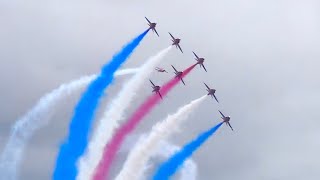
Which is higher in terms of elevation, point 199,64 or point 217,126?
point 199,64

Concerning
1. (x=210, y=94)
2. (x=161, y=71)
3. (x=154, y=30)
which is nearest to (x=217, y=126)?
(x=210, y=94)

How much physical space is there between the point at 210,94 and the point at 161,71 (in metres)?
8.51

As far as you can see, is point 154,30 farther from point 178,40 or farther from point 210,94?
point 210,94

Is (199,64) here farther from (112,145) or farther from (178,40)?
(112,145)

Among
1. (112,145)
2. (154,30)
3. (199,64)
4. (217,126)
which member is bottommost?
(217,126)

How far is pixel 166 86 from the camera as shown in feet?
250

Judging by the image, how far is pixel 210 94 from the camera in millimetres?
79312

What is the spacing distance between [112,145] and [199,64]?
1836 cm

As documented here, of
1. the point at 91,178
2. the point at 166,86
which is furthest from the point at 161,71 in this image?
the point at 91,178

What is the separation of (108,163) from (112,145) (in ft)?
9.03

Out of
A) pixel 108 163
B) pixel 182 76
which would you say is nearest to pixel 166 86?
pixel 182 76

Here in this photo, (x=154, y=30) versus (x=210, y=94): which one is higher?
(x=154, y=30)

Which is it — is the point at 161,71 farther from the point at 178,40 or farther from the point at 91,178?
the point at 91,178

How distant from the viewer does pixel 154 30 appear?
77.4m
